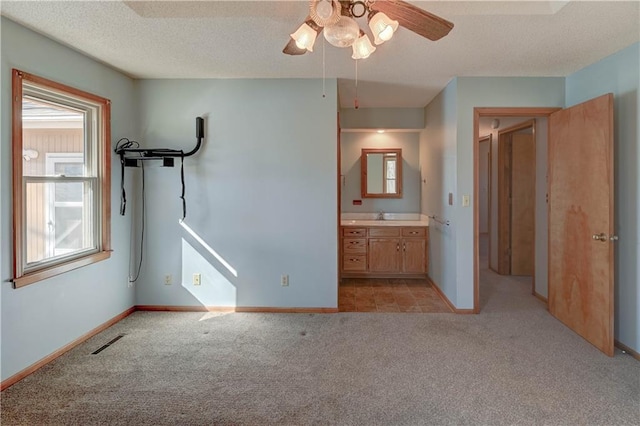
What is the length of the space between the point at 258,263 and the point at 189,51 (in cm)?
210

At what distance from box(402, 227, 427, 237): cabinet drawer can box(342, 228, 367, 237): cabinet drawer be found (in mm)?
564

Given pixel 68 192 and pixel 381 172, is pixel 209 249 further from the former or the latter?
pixel 381 172

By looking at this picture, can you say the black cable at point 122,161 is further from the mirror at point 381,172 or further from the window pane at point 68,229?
the mirror at point 381,172

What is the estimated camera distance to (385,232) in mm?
4992

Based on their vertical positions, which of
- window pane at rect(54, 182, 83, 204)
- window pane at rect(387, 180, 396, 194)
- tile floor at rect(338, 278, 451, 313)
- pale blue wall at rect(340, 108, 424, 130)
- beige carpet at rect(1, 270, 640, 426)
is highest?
pale blue wall at rect(340, 108, 424, 130)

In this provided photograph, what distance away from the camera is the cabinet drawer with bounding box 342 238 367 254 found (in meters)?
5.01

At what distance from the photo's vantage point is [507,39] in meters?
2.64

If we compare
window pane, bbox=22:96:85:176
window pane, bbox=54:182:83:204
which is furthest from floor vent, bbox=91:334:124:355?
window pane, bbox=22:96:85:176

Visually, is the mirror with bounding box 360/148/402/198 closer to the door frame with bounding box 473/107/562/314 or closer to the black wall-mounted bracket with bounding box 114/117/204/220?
the door frame with bounding box 473/107/562/314

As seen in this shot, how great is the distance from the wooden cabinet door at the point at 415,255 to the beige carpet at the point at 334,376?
59.7 inches

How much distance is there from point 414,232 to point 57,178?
13.5 ft

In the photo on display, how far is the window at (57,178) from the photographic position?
8.09 feet

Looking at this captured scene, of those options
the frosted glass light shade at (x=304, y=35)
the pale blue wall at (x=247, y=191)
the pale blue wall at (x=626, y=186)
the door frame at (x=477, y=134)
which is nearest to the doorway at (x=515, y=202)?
the door frame at (x=477, y=134)

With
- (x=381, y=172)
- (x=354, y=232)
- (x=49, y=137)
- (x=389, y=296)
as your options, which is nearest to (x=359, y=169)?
(x=381, y=172)
